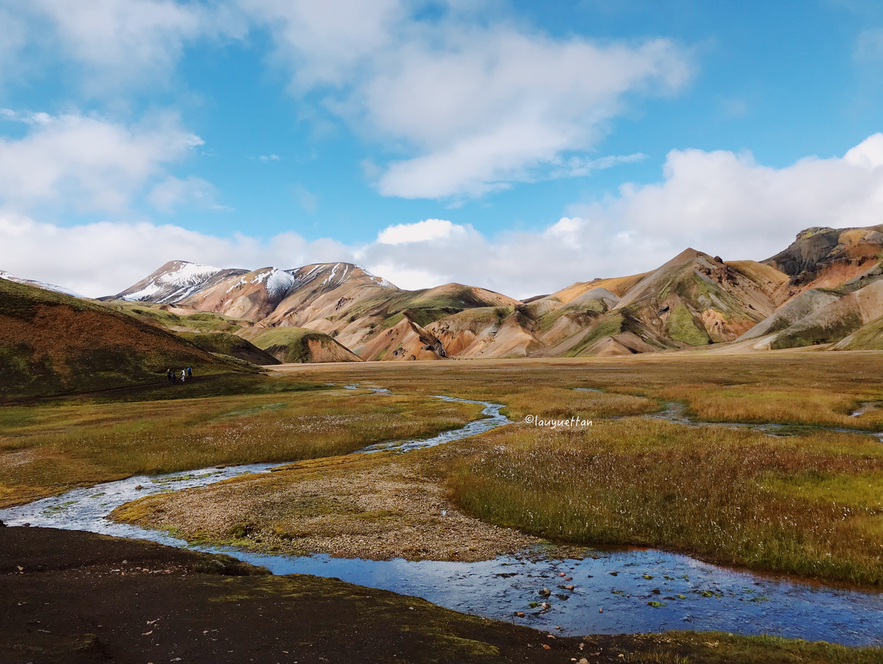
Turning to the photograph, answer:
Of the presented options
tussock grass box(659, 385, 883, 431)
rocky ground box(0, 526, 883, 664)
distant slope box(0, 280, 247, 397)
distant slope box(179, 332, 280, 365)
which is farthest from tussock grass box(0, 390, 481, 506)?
distant slope box(179, 332, 280, 365)

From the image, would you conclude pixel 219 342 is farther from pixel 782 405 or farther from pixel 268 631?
pixel 268 631

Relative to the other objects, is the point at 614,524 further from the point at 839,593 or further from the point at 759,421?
the point at 759,421

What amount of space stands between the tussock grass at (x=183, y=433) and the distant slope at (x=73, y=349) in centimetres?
1754

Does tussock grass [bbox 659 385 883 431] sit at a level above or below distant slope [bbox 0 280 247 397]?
below

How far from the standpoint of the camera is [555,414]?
52.1m

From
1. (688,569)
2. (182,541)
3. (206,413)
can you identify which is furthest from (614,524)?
(206,413)

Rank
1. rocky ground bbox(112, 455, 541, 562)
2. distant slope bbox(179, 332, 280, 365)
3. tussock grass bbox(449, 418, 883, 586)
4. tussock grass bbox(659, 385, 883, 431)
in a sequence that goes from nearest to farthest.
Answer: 1. tussock grass bbox(449, 418, 883, 586)
2. rocky ground bbox(112, 455, 541, 562)
3. tussock grass bbox(659, 385, 883, 431)
4. distant slope bbox(179, 332, 280, 365)

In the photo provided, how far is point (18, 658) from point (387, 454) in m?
27.9

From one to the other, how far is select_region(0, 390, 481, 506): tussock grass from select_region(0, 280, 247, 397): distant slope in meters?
17.5

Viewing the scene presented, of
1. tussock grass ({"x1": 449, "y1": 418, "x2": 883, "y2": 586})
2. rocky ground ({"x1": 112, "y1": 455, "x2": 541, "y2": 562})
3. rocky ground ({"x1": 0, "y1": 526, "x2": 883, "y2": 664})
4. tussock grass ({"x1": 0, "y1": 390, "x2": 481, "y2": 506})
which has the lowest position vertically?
tussock grass ({"x1": 0, "y1": 390, "x2": 481, "y2": 506})

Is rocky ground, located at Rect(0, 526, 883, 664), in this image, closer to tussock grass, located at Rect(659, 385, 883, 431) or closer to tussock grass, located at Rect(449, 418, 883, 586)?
tussock grass, located at Rect(449, 418, 883, 586)

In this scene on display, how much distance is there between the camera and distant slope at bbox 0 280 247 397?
270 ft

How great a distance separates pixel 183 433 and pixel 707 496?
39561mm

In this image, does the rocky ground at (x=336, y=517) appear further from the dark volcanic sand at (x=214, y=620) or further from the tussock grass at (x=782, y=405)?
the tussock grass at (x=782, y=405)
